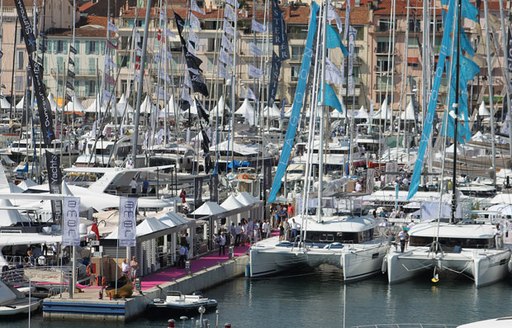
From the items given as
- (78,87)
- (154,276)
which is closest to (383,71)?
(78,87)

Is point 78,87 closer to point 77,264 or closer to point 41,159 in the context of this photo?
point 41,159

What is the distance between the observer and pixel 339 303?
44.2 metres

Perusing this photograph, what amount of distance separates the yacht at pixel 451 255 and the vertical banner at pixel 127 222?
32.6 ft

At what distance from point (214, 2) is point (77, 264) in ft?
314

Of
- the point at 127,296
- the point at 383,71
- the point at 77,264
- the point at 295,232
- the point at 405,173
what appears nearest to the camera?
the point at 127,296

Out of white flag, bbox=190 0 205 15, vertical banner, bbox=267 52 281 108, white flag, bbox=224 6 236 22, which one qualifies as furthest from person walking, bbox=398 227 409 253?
white flag, bbox=224 6 236 22

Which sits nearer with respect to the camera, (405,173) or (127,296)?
(127,296)

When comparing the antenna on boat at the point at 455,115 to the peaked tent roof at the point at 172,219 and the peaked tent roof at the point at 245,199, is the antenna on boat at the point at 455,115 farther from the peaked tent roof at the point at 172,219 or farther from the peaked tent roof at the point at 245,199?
the peaked tent roof at the point at 172,219

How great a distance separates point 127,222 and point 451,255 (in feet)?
37.9

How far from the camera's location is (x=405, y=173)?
6688 centimetres

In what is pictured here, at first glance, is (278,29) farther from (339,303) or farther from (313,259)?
(339,303)

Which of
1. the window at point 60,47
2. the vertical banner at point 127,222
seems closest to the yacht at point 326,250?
the vertical banner at point 127,222

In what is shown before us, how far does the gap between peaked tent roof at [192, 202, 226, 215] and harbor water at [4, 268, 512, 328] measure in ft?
12.4

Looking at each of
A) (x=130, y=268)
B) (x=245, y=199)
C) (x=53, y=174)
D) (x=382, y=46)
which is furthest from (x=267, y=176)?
(x=382, y=46)
